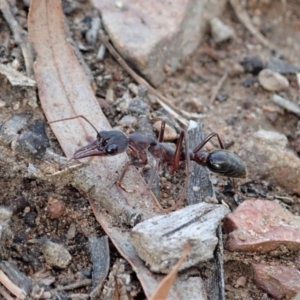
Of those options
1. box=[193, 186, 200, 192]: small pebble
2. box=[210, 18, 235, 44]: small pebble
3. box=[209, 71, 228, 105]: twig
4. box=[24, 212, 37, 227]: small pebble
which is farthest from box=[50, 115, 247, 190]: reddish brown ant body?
box=[210, 18, 235, 44]: small pebble

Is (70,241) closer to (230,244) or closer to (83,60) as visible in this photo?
(230,244)

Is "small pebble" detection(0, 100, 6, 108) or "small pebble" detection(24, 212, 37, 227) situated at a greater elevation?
"small pebble" detection(0, 100, 6, 108)

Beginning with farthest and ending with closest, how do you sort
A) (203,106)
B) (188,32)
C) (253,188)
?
(188,32) < (203,106) < (253,188)

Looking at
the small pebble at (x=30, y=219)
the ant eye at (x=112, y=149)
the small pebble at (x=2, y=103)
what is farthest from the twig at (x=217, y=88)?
the small pebble at (x=30, y=219)

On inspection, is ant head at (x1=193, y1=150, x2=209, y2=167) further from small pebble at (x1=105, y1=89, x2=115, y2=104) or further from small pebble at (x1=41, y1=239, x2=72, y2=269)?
small pebble at (x1=41, y1=239, x2=72, y2=269)

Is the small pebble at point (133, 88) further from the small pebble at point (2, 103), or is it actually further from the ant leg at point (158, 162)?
the small pebble at point (2, 103)

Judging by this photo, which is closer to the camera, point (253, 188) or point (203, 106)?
point (253, 188)

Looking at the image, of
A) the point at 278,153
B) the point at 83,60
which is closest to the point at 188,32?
the point at 83,60
